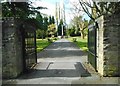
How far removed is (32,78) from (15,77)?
2.00 ft

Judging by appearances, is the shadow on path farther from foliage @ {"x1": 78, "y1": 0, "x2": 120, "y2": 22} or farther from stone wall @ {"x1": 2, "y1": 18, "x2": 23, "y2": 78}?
foliage @ {"x1": 78, "y1": 0, "x2": 120, "y2": 22}

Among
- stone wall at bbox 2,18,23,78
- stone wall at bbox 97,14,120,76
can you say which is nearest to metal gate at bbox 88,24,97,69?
stone wall at bbox 97,14,120,76

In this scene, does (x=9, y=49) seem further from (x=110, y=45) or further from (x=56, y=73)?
(x=110, y=45)

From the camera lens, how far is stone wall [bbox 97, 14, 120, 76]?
10.3 metres

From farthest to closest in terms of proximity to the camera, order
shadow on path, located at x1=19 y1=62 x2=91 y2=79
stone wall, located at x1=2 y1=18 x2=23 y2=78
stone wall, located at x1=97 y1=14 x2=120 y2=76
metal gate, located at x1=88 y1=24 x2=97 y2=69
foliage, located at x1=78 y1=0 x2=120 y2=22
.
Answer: foliage, located at x1=78 y1=0 x2=120 y2=22 → metal gate, located at x1=88 y1=24 x2=97 y2=69 → shadow on path, located at x1=19 y1=62 x2=91 y2=79 → stone wall, located at x1=97 y1=14 x2=120 y2=76 → stone wall, located at x1=2 y1=18 x2=23 y2=78

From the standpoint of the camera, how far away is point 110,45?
10398mm

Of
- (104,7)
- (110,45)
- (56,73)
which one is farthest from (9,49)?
(104,7)

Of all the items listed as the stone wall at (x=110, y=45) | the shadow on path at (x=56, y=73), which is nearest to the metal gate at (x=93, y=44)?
the shadow on path at (x=56, y=73)

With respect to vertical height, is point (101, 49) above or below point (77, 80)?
above

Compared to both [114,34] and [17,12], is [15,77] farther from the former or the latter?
[17,12]

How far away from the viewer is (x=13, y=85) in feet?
29.3

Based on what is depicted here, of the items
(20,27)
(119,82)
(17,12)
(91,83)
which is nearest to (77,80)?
(91,83)

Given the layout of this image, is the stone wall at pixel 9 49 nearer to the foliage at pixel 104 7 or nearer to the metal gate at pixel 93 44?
the metal gate at pixel 93 44

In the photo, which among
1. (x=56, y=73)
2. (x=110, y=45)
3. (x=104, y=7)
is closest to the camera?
(x=110, y=45)
